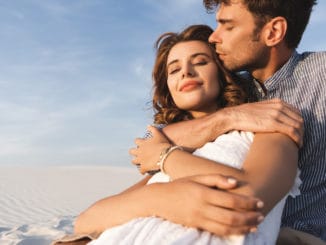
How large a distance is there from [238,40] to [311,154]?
1.12m

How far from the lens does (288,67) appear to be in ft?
11.7

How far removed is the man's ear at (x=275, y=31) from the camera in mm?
3855

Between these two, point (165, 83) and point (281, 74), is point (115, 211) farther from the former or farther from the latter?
point (165, 83)

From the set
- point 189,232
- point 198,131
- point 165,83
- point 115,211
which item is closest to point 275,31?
point 165,83

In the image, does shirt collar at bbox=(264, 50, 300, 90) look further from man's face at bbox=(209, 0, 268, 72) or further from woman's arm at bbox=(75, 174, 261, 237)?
woman's arm at bbox=(75, 174, 261, 237)

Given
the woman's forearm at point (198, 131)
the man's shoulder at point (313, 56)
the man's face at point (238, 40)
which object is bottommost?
the woman's forearm at point (198, 131)

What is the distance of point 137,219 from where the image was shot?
7.52 feet

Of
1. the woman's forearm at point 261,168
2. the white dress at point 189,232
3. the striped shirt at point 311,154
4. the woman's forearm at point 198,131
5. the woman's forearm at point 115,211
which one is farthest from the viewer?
the striped shirt at point 311,154

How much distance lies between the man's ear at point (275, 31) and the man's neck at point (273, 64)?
3.0 inches

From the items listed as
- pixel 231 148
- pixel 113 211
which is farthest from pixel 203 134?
pixel 113 211

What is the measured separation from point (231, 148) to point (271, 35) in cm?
168

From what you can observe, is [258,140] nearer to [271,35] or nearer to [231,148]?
[231,148]

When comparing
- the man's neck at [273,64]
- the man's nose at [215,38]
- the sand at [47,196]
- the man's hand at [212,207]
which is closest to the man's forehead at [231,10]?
the man's nose at [215,38]

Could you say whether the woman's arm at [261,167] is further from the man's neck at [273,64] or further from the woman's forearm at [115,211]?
the man's neck at [273,64]
